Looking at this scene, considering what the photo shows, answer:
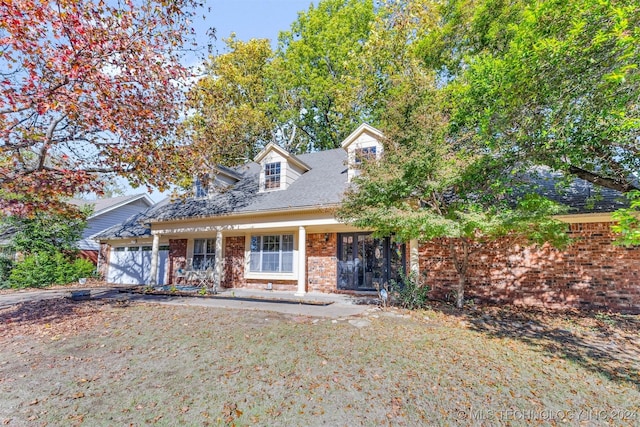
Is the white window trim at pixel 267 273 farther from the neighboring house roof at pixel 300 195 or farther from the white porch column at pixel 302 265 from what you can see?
the neighboring house roof at pixel 300 195

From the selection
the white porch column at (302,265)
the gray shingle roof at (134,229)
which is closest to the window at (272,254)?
the white porch column at (302,265)

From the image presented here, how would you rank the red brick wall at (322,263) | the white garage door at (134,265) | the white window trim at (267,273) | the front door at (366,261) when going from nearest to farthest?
the front door at (366,261) < the red brick wall at (322,263) < the white window trim at (267,273) < the white garage door at (134,265)

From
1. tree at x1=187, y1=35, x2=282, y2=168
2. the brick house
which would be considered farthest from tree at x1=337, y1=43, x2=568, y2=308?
tree at x1=187, y1=35, x2=282, y2=168

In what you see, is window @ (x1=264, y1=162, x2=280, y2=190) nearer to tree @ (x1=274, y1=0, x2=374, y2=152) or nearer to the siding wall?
tree @ (x1=274, y1=0, x2=374, y2=152)

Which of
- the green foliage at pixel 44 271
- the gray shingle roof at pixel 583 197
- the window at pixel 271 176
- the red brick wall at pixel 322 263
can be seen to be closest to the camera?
the gray shingle roof at pixel 583 197

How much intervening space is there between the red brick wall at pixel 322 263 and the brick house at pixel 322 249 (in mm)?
40

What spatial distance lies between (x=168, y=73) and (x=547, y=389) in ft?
30.8

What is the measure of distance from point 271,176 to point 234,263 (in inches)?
170

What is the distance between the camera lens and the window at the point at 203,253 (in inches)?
580

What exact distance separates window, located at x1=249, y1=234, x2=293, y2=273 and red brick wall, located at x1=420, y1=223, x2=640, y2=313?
18.2 feet

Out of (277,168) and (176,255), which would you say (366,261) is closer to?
(277,168)

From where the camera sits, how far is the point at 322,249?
1229cm

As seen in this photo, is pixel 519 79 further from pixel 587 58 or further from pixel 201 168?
pixel 201 168

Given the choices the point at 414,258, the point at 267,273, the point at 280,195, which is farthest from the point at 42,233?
the point at 414,258
